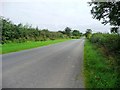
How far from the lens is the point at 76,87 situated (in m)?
7.39

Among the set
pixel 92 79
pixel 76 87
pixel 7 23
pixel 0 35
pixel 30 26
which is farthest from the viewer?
pixel 30 26

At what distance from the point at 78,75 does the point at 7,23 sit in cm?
2573

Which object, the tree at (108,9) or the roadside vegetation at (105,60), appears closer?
the roadside vegetation at (105,60)

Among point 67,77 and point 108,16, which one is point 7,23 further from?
point 67,77

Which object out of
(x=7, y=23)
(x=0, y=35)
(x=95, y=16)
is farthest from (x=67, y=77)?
(x=7, y=23)

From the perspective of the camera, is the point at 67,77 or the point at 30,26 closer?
the point at 67,77

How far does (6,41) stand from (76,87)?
996 inches

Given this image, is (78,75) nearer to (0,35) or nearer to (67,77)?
(67,77)

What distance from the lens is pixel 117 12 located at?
658 inches

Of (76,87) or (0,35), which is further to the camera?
(0,35)

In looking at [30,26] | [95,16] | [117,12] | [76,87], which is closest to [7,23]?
[30,26]

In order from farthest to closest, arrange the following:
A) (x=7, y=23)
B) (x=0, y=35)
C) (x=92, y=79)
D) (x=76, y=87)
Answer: (x=7, y=23)
(x=0, y=35)
(x=92, y=79)
(x=76, y=87)

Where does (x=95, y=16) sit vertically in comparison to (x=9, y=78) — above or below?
above

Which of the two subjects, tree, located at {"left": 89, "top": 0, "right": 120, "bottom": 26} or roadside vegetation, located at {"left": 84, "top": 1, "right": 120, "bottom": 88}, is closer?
roadside vegetation, located at {"left": 84, "top": 1, "right": 120, "bottom": 88}
